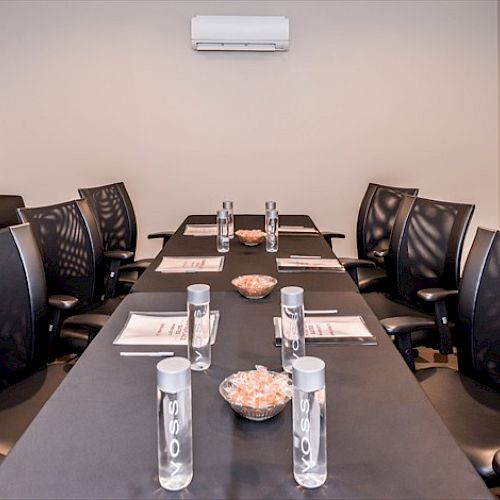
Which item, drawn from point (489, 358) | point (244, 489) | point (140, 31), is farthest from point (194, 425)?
point (140, 31)

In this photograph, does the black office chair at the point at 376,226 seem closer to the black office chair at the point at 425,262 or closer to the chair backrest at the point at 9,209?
the black office chair at the point at 425,262

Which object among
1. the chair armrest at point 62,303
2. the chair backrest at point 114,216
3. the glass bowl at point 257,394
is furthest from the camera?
the chair backrest at point 114,216

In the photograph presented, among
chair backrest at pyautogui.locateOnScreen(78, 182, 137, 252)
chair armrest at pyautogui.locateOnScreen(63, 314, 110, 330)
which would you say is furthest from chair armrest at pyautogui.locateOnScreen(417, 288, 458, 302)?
chair backrest at pyautogui.locateOnScreen(78, 182, 137, 252)

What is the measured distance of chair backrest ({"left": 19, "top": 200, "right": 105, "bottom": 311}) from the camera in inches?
93.4

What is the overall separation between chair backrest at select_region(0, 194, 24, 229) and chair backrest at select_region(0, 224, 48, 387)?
2.17 meters

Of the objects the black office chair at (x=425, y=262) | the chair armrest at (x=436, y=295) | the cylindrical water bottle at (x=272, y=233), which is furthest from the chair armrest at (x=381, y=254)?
the chair armrest at (x=436, y=295)

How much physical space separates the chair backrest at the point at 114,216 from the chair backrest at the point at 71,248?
0.54m

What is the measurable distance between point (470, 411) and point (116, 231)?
244 cm

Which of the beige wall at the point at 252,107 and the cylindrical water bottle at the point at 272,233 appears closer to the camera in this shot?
the cylindrical water bottle at the point at 272,233

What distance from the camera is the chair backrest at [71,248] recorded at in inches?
93.4

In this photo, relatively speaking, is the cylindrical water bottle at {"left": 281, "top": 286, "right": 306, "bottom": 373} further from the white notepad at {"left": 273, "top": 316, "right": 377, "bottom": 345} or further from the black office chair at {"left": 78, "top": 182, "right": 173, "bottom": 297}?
the black office chair at {"left": 78, "top": 182, "right": 173, "bottom": 297}

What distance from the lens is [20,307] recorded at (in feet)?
5.70

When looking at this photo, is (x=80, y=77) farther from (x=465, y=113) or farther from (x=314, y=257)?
(x=465, y=113)

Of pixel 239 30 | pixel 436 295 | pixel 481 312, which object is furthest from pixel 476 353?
pixel 239 30
